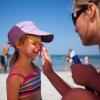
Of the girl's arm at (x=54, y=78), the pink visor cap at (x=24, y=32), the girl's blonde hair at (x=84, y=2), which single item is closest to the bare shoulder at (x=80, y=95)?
the girl's arm at (x=54, y=78)

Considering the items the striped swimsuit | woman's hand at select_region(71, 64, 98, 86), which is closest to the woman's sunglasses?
woman's hand at select_region(71, 64, 98, 86)

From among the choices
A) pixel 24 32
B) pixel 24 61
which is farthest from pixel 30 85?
pixel 24 32

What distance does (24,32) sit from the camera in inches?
116

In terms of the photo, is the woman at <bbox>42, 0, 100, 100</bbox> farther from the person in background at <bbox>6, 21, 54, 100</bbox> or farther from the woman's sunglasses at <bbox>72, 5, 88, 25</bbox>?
the person in background at <bbox>6, 21, 54, 100</bbox>

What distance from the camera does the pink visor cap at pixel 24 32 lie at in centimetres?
294

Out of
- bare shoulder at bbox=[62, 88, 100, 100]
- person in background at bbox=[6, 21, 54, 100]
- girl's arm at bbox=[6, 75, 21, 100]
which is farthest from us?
person in background at bbox=[6, 21, 54, 100]

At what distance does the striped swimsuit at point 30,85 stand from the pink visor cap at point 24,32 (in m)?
0.34

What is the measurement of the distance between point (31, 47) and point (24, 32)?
0.51 ft

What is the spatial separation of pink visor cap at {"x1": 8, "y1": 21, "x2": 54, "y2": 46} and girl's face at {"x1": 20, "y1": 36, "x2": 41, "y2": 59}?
0.21 ft

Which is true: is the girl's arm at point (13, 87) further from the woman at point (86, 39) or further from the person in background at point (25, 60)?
the woman at point (86, 39)

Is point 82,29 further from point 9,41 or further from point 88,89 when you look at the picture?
point 9,41

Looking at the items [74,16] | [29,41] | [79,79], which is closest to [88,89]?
[79,79]

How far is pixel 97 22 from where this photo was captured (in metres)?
1.06

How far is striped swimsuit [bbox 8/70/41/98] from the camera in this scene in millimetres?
2770
